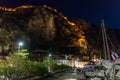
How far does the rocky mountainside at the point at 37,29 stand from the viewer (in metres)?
125

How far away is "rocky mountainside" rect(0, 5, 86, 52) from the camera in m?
125

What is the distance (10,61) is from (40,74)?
9.80m

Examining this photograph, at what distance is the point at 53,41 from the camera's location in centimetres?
14412

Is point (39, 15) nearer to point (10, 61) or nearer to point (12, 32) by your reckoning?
point (12, 32)

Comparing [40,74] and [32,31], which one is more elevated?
[32,31]

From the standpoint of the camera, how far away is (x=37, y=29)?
134 m

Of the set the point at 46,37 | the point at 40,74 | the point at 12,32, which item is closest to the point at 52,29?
the point at 46,37

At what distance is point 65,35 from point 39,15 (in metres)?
22.7

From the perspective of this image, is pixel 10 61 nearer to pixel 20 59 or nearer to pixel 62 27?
pixel 20 59

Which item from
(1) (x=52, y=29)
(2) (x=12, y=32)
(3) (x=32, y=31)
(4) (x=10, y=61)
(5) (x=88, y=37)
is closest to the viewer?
(4) (x=10, y=61)

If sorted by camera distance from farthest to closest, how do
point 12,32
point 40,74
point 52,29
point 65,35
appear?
point 65,35 < point 52,29 < point 12,32 < point 40,74

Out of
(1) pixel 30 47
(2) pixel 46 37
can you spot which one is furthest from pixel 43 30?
(1) pixel 30 47

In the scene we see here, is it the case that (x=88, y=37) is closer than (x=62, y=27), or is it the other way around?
(x=62, y=27)

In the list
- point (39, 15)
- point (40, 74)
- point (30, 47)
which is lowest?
point (40, 74)
